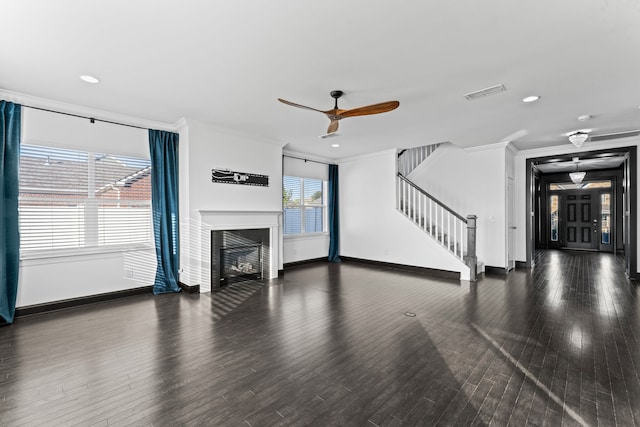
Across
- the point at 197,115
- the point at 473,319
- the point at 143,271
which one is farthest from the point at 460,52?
the point at 143,271

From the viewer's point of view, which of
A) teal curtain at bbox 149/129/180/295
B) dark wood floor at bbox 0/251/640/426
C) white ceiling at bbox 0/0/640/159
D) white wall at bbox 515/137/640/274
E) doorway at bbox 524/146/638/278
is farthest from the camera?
doorway at bbox 524/146/638/278

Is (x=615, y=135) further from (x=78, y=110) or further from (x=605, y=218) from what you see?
(x=78, y=110)

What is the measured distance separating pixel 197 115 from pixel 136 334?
125 inches

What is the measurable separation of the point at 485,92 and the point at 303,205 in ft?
15.9

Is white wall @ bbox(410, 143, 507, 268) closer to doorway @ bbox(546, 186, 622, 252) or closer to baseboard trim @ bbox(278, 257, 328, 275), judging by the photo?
baseboard trim @ bbox(278, 257, 328, 275)

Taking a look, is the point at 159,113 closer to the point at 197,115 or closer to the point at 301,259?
the point at 197,115

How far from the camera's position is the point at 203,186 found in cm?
515

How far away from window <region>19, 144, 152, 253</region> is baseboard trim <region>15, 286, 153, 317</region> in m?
0.74

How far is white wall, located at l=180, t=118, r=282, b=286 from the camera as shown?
5.00 meters

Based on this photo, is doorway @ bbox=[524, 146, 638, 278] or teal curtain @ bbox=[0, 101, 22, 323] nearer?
teal curtain @ bbox=[0, 101, 22, 323]

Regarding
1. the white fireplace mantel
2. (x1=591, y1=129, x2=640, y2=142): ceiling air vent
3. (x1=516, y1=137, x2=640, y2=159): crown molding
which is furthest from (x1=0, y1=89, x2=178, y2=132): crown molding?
(x1=591, y1=129, x2=640, y2=142): ceiling air vent

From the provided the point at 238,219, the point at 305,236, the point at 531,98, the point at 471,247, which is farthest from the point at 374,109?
the point at 305,236

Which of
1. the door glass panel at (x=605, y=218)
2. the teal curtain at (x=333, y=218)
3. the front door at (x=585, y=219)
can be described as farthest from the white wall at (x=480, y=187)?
the door glass panel at (x=605, y=218)

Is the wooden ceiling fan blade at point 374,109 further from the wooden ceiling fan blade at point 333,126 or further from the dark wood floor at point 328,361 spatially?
the dark wood floor at point 328,361
